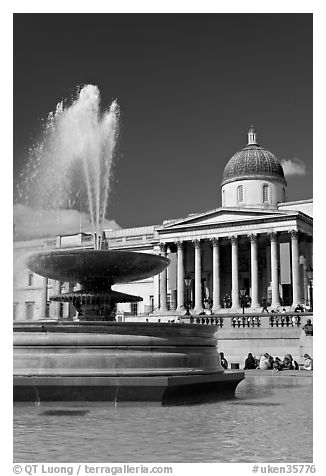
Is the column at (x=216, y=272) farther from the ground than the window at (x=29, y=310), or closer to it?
farther from the ground

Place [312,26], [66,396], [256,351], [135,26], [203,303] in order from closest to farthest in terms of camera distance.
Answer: [312,26] < [135,26] < [66,396] < [256,351] < [203,303]

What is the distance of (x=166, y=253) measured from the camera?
62.5 meters

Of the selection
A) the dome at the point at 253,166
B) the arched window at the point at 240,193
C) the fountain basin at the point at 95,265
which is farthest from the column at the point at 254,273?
the fountain basin at the point at 95,265

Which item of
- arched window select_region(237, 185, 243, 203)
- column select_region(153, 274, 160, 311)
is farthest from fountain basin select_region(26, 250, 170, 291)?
column select_region(153, 274, 160, 311)

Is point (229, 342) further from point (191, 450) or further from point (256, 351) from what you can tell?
point (191, 450)

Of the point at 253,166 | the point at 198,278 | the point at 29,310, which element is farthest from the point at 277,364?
the point at 29,310

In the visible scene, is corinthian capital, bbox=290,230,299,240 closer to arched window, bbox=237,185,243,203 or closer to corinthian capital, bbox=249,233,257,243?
corinthian capital, bbox=249,233,257,243

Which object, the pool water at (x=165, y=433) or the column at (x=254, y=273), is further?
the column at (x=254, y=273)

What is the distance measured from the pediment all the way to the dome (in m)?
6.47

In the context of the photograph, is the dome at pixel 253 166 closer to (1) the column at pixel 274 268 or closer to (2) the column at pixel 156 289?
(2) the column at pixel 156 289

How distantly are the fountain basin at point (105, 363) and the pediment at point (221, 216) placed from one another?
148 feet

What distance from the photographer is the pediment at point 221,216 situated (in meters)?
56.8
